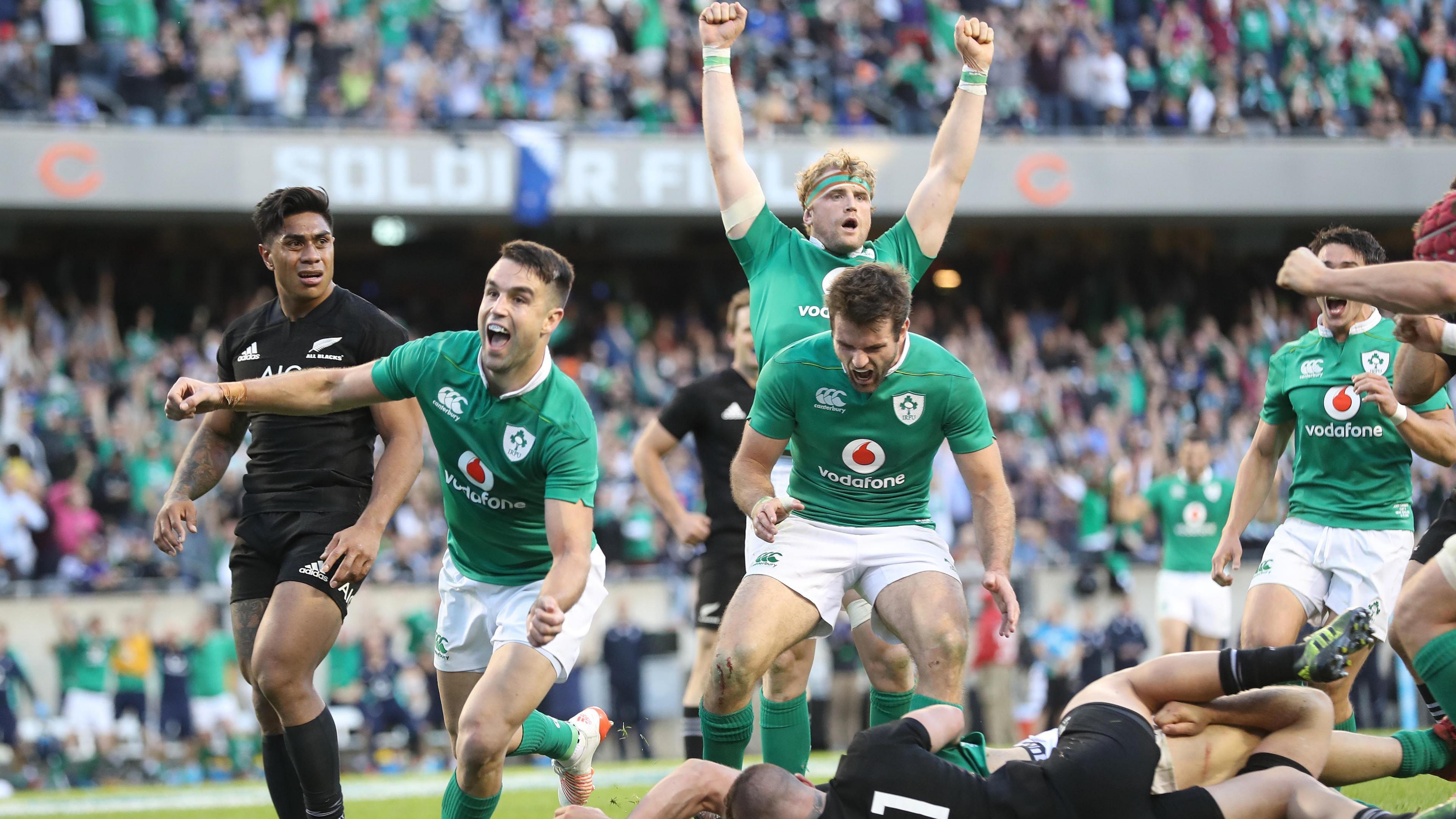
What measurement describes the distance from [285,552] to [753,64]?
15762 mm

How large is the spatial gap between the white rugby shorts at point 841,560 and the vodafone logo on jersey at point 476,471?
1084 mm

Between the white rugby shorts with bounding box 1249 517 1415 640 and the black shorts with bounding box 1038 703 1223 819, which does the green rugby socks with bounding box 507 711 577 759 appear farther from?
the white rugby shorts with bounding box 1249 517 1415 640

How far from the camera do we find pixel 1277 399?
7.32 meters

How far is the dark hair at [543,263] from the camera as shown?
19.4 feet

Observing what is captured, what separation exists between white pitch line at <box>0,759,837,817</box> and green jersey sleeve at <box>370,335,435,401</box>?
486cm

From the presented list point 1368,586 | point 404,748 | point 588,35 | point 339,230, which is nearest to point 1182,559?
point 1368,586

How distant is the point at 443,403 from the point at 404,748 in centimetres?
882

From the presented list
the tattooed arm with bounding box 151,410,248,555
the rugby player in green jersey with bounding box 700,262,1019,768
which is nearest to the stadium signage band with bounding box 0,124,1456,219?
the tattooed arm with bounding box 151,410,248,555

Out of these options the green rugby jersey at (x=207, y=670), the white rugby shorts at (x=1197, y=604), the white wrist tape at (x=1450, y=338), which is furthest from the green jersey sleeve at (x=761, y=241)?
the green rugby jersey at (x=207, y=670)

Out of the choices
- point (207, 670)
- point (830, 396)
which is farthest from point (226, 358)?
→ point (207, 670)

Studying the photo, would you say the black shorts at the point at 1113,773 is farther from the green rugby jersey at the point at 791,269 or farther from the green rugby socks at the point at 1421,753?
the green rugby jersey at the point at 791,269

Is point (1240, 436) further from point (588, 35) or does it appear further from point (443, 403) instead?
point (443, 403)

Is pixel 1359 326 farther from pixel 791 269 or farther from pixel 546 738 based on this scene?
pixel 546 738

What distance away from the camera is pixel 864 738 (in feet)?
16.5
